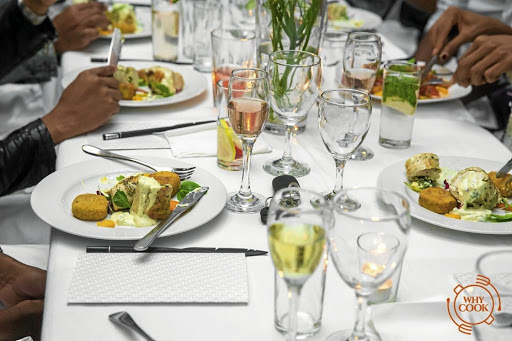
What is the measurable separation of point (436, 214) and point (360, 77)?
501mm

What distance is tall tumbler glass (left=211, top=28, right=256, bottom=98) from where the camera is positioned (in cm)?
172

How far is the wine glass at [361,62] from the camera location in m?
1.53

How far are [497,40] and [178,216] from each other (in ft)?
3.66

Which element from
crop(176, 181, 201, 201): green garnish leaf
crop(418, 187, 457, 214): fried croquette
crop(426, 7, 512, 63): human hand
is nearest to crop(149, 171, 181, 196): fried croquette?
crop(176, 181, 201, 201): green garnish leaf

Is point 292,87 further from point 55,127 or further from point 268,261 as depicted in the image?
point 55,127

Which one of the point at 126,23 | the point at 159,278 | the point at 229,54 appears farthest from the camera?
the point at 126,23

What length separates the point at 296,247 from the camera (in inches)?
28.1

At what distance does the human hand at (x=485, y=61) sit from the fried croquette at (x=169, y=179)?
92 centimetres

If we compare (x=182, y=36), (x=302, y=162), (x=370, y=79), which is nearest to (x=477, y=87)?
(x=370, y=79)

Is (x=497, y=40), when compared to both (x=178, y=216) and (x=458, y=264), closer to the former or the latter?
(x=458, y=264)

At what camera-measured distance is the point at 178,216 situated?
113cm

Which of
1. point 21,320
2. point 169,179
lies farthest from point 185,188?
point 21,320

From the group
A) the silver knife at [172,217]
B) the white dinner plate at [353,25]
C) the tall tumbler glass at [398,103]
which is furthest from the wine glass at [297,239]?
the white dinner plate at [353,25]

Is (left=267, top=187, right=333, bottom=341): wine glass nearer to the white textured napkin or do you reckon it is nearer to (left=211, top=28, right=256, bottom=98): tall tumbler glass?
the white textured napkin
